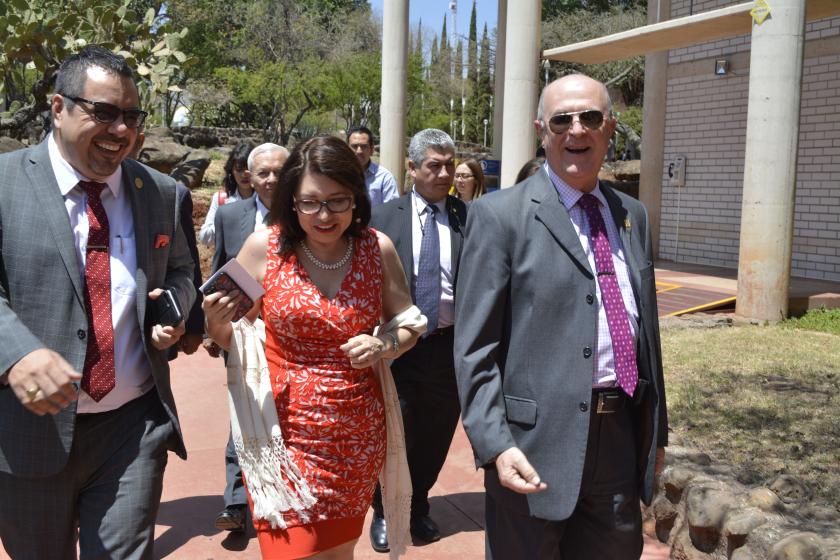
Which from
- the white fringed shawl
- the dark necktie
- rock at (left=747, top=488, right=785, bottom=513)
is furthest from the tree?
rock at (left=747, top=488, right=785, bottom=513)

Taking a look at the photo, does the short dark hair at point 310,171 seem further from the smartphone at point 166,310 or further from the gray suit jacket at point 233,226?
the gray suit jacket at point 233,226

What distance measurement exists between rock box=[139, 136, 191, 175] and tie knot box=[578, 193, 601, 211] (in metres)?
16.2

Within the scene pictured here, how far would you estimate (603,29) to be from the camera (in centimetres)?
3634

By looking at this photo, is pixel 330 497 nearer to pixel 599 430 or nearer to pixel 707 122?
pixel 599 430

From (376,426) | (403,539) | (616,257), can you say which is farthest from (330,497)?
Answer: (616,257)

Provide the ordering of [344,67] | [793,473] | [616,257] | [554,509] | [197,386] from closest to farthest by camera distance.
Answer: [554,509]
[616,257]
[793,473]
[197,386]
[344,67]

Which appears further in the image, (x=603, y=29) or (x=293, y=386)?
(x=603, y=29)

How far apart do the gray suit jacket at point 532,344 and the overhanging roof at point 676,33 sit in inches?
301

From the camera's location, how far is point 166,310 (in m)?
2.81

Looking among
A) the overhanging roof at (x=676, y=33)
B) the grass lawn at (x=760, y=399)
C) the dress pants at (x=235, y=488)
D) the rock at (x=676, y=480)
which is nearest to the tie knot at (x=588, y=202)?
the rock at (x=676, y=480)

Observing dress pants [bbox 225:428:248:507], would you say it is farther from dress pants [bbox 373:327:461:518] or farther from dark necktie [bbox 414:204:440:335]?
dark necktie [bbox 414:204:440:335]

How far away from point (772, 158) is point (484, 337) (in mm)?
7066

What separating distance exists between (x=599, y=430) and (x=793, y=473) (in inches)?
93.9

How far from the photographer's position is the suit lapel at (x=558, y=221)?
2.63 metres
